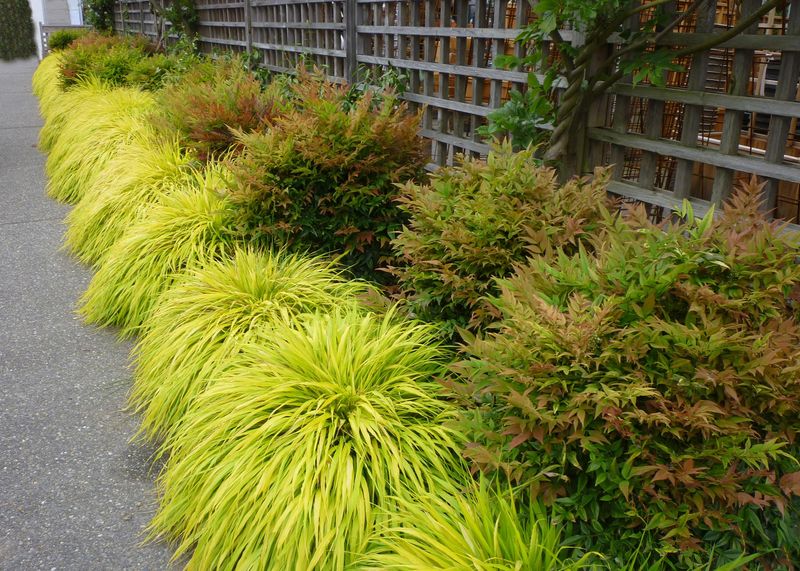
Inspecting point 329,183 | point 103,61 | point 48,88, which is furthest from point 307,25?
point 48,88

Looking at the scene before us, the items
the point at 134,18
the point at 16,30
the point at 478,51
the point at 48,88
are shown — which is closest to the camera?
the point at 478,51

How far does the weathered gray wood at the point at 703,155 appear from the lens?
2959 millimetres

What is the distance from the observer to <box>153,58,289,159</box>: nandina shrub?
5418 millimetres

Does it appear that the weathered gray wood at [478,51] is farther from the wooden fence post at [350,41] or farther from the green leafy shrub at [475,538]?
the green leafy shrub at [475,538]

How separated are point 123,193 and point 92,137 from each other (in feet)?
6.75

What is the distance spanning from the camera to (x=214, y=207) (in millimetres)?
4684

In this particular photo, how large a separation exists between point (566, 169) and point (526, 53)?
844 mm

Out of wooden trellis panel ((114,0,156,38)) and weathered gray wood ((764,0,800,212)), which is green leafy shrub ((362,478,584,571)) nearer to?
weathered gray wood ((764,0,800,212))

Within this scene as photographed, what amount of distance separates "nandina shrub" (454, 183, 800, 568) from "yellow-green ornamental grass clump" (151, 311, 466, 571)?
37cm

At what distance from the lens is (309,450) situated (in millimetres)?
2479

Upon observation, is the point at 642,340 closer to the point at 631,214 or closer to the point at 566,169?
the point at 631,214

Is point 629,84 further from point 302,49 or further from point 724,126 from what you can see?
point 302,49

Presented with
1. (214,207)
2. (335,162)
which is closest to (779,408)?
(335,162)

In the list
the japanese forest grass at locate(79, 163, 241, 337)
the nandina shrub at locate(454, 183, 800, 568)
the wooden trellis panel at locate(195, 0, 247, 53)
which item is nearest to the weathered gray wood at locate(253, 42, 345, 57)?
the wooden trellis panel at locate(195, 0, 247, 53)
